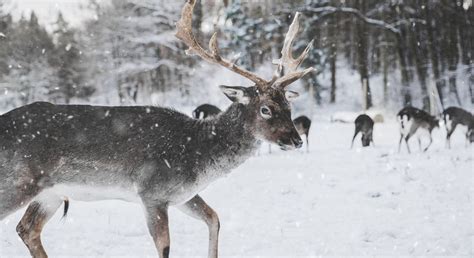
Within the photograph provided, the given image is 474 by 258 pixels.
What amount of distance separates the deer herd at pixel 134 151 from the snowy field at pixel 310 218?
3.63 feet

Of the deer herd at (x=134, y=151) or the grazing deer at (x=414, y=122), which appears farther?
the grazing deer at (x=414, y=122)

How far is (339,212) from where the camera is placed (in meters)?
7.77

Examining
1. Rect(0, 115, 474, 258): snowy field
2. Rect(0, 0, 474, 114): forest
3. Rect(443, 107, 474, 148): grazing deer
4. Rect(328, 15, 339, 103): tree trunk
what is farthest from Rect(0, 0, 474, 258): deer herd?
Rect(328, 15, 339, 103): tree trunk

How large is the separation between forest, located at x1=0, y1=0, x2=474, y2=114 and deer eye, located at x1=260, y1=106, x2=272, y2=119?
24.0 m

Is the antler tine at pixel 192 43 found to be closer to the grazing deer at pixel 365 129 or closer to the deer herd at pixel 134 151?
the deer herd at pixel 134 151

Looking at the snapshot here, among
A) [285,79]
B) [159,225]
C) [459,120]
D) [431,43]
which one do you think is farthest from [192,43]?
[431,43]

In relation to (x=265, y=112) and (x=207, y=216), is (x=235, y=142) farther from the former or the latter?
(x=207, y=216)

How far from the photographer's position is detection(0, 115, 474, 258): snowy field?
20.8 feet

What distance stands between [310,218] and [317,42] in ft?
82.4

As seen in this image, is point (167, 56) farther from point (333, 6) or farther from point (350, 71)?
point (350, 71)

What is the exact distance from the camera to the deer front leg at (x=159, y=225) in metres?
5.03

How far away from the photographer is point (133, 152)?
5.25 meters

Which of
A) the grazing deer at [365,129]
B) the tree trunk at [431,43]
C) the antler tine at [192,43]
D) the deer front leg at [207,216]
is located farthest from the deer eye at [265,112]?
the tree trunk at [431,43]

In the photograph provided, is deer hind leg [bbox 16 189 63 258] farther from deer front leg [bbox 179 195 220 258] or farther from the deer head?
the deer head
